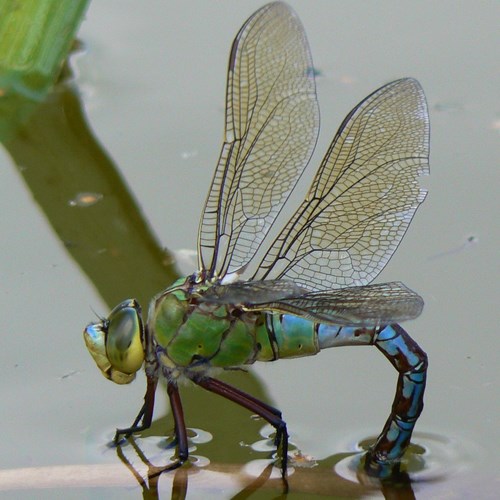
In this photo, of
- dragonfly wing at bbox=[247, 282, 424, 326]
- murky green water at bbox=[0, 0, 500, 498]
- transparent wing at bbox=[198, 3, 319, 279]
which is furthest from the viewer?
transparent wing at bbox=[198, 3, 319, 279]

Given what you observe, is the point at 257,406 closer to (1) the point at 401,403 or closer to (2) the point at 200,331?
(2) the point at 200,331

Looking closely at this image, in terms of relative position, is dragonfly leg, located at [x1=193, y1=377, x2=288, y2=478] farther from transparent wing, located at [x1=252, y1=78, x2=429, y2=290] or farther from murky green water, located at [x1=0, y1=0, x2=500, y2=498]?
transparent wing, located at [x1=252, y1=78, x2=429, y2=290]

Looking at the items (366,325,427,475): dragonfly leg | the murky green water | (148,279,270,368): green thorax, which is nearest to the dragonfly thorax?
(148,279,270,368): green thorax

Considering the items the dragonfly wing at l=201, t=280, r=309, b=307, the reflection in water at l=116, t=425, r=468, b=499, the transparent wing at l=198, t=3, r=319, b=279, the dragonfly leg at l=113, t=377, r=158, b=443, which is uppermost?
the transparent wing at l=198, t=3, r=319, b=279

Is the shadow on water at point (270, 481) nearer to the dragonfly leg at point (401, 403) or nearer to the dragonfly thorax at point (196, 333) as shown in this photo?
the dragonfly leg at point (401, 403)

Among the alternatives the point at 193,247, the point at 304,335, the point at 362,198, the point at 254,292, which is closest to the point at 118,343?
the point at 254,292

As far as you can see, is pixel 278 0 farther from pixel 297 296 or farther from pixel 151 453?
pixel 151 453

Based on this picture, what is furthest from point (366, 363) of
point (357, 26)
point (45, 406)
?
point (357, 26)
